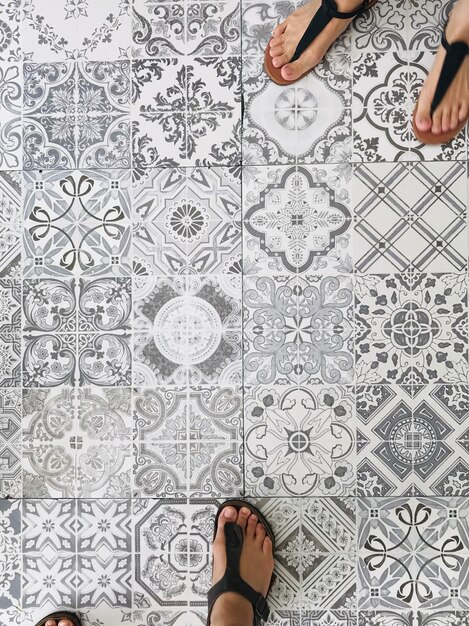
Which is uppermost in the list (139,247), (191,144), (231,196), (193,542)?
(191,144)

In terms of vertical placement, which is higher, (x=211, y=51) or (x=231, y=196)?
(x=211, y=51)

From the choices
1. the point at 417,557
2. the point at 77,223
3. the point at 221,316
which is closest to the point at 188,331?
the point at 221,316

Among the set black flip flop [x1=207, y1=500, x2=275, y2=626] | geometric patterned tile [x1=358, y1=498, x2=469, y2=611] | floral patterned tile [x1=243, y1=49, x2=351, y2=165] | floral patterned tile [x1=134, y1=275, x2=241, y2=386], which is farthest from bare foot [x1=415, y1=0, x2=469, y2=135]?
black flip flop [x1=207, y1=500, x2=275, y2=626]

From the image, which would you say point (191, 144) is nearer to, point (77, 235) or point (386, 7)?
point (77, 235)

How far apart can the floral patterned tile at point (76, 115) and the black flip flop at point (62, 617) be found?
0.97 m

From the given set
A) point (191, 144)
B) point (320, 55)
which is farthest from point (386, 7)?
point (191, 144)

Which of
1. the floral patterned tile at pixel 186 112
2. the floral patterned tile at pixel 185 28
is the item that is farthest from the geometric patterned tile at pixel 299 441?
the floral patterned tile at pixel 185 28

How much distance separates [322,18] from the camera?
4.12 feet

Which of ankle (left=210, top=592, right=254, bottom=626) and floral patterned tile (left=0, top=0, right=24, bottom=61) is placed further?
floral patterned tile (left=0, top=0, right=24, bottom=61)

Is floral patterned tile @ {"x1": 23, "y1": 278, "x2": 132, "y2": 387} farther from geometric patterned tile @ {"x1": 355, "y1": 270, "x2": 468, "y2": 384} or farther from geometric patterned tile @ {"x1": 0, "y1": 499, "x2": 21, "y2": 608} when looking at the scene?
geometric patterned tile @ {"x1": 355, "y1": 270, "x2": 468, "y2": 384}

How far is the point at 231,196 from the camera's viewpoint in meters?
1.31

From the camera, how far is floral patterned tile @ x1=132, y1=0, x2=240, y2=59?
51.4 inches

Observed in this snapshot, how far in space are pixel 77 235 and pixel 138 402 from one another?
0.39 meters

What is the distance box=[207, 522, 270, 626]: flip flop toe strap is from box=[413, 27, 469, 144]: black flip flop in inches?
36.1
